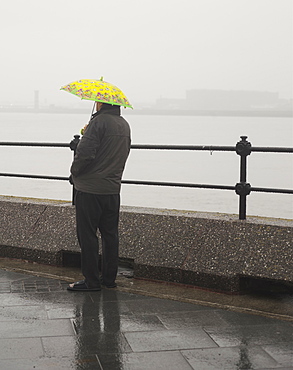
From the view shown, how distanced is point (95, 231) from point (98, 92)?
1283 mm

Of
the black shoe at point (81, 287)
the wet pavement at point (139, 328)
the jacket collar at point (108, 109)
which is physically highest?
the jacket collar at point (108, 109)

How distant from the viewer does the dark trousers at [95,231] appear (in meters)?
5.88

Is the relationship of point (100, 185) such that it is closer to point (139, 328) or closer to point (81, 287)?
point (81, 287)

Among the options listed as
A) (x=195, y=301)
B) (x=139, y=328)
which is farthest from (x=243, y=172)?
(x=139, y=328)

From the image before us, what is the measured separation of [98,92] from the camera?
5.73 m

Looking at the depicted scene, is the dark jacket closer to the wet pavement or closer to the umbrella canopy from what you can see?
the umbrella canopy

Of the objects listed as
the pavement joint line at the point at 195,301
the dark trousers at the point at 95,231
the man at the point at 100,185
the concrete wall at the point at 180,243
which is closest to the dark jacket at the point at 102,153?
the man at the point at 100,185

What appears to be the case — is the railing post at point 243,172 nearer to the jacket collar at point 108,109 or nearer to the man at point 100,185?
the man at point 100,185

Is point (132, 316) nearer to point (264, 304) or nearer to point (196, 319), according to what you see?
point (196, 319)

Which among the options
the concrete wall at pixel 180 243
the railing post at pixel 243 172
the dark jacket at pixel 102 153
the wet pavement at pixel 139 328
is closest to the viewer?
the wet pavement at pixel 139 328

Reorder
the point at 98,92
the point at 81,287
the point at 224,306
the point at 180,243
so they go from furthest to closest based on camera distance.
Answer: the point at 180,243, the point at 81,287, the point at 98,92, the point at 224,306

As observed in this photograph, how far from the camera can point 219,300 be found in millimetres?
5613

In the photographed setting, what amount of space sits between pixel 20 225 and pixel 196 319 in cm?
290

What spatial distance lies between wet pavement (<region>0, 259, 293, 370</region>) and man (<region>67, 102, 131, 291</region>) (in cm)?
25
